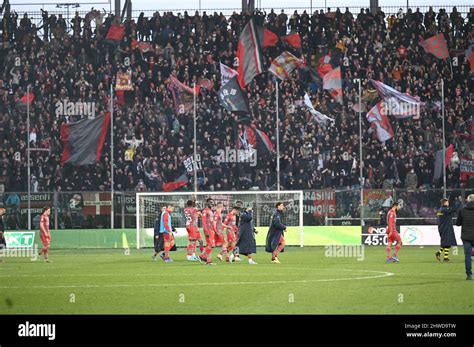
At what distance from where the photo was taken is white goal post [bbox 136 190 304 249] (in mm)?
52316

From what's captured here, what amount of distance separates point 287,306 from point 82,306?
4007 mm

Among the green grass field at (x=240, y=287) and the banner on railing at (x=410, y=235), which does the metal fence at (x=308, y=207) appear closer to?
the banner on railing at (x=410, y=235)

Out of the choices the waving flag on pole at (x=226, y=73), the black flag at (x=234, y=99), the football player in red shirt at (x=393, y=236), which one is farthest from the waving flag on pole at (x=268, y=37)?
the football player in red shirt at (x=393, y=236)

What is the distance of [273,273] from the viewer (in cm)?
3138

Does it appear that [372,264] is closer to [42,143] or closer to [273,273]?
[273,273]

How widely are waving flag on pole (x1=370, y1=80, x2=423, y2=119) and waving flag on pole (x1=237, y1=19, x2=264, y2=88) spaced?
777 cm

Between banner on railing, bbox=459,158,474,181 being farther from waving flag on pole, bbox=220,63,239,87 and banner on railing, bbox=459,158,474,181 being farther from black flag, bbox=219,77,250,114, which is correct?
waving flag on pole, bbox=220,63,239,87

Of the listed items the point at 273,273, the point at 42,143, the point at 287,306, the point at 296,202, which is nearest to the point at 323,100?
the point at 296,202

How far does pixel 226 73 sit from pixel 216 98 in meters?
1.51

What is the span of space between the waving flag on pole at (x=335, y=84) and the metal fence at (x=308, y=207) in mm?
9547

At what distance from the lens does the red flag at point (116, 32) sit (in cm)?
6381

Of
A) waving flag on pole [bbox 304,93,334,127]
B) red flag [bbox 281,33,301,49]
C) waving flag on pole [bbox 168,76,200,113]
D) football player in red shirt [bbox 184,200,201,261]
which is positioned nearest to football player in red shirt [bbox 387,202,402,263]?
football player in red shirt [bbox 184,200,201,261]

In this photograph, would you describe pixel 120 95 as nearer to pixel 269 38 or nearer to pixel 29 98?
pixel 29 98

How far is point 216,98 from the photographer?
200ft
